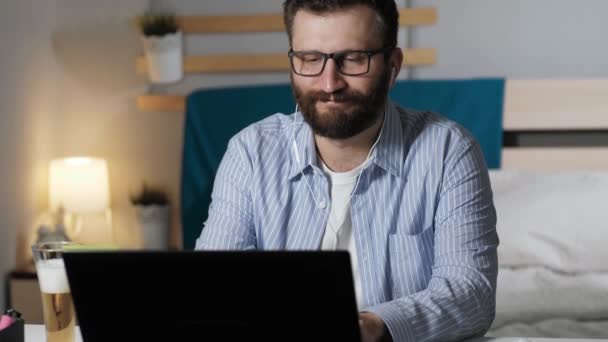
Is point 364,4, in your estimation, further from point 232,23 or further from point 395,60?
point 232,23

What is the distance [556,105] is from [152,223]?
1.53 metres

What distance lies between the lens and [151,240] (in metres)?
3.39

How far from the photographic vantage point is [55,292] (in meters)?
1.20

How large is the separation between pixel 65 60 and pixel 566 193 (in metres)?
1.91

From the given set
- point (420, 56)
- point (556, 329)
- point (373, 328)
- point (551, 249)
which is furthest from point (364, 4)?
point (420, 56)

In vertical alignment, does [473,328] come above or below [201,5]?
below

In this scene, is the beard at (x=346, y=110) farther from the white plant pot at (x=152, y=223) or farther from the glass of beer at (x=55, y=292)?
the white plant pot at (x=152, y=223)

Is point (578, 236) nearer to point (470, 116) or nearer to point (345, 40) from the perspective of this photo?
point (470, 116)

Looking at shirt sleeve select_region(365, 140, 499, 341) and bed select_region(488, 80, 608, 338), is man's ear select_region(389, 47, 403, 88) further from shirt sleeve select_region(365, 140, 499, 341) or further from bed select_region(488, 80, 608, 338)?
bed select_region(488, 80, 608, 338)

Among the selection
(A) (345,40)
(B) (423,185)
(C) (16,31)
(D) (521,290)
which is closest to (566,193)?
(D) (521,290)

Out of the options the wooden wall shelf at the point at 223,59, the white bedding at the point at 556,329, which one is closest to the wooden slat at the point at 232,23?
the wooden wall shelf at the point at 223,59

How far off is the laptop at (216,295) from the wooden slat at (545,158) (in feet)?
7.12

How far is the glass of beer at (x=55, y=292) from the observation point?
1196 millimetres

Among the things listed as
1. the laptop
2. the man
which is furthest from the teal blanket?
the laptop
